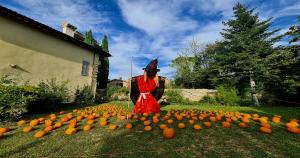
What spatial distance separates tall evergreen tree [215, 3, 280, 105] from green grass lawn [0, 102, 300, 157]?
14.3 metres

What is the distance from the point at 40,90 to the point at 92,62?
701cm

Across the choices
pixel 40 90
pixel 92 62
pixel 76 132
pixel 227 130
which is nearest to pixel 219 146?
pixel 227 130

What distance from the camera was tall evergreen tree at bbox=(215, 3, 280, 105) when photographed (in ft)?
53.1

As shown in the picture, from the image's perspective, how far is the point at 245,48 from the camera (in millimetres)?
16984

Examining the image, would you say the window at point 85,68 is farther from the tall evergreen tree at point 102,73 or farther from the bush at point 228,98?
the bush at point 228,98

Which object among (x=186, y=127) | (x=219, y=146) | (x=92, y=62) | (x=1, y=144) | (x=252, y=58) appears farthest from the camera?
(x=252, y=58)

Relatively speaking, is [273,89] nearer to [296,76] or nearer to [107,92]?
[296,76]

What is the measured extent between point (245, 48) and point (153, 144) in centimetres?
1773

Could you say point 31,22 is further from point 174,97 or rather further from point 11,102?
point 174,97

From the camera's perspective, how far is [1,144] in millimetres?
3020

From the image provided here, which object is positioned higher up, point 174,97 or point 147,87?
point 147,87

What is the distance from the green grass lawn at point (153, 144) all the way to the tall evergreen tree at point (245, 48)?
1432 cm

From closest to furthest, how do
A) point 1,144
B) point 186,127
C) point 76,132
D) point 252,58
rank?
point 1,144
point 76,132
point 186,127
point 252,58

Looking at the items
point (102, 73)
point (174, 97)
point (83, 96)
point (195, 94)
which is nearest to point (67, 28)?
point (102, 73)
